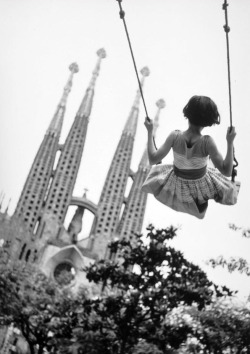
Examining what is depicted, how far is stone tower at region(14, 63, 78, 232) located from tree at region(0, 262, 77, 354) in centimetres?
1316

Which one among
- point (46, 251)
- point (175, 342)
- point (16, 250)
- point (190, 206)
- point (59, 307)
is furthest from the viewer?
point (46, 251)

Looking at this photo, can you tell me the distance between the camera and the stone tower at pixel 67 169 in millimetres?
28469

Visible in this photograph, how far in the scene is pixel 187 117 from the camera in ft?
10.5

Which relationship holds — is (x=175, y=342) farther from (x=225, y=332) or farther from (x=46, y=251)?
(x=46, y=251)

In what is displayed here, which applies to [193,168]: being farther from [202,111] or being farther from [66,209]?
[66,209]

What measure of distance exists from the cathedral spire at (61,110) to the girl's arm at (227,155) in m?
29.5

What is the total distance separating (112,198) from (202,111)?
2678cm

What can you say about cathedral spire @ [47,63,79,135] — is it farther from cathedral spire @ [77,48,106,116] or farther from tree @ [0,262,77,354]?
tree @ [0,262,77,354]

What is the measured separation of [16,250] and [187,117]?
2362 centimetres

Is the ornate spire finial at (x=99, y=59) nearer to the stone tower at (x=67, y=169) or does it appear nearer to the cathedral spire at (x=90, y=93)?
the cathedral spire at (x=90, y=93)

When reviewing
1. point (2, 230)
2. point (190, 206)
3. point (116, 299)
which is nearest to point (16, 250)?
point (2, 230)

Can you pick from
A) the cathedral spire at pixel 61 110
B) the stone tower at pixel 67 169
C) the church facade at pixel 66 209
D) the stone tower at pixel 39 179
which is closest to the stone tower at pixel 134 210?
the church facade at pixel 66 209

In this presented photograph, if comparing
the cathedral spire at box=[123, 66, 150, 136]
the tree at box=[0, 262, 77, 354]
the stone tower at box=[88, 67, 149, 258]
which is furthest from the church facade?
the tree at box=[0, 262, 77, 354]

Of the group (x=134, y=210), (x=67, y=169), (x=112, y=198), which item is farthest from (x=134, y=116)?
(x=134, y=210)
